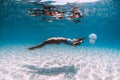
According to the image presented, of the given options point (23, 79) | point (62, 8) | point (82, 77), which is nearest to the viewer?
point (23, 79)

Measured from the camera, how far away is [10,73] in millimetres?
10992

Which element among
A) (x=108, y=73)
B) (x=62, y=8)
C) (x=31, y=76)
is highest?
(x=62, y=8)

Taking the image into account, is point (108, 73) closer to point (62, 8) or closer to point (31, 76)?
point (31, 76)

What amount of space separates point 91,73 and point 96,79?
4.13 ft

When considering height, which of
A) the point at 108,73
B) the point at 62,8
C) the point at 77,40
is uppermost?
the point at 62,8

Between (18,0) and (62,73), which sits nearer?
(62,73)

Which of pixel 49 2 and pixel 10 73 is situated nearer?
pixel 10 73

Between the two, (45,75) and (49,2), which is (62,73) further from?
(49,2)

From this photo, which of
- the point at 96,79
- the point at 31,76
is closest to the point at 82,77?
the point at 96,79

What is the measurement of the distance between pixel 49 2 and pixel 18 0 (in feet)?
19.3

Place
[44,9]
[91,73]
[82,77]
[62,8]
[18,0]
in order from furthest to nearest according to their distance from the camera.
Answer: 1. [18,0]
2. [62,8]
3. [44,9]
4. [91,73]
5. [82,77]

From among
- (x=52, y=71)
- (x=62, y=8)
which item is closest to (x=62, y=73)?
(x=52, y=71)

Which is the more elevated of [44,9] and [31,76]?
[44,9]

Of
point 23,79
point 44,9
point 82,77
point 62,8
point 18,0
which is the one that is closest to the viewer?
point 23,79
